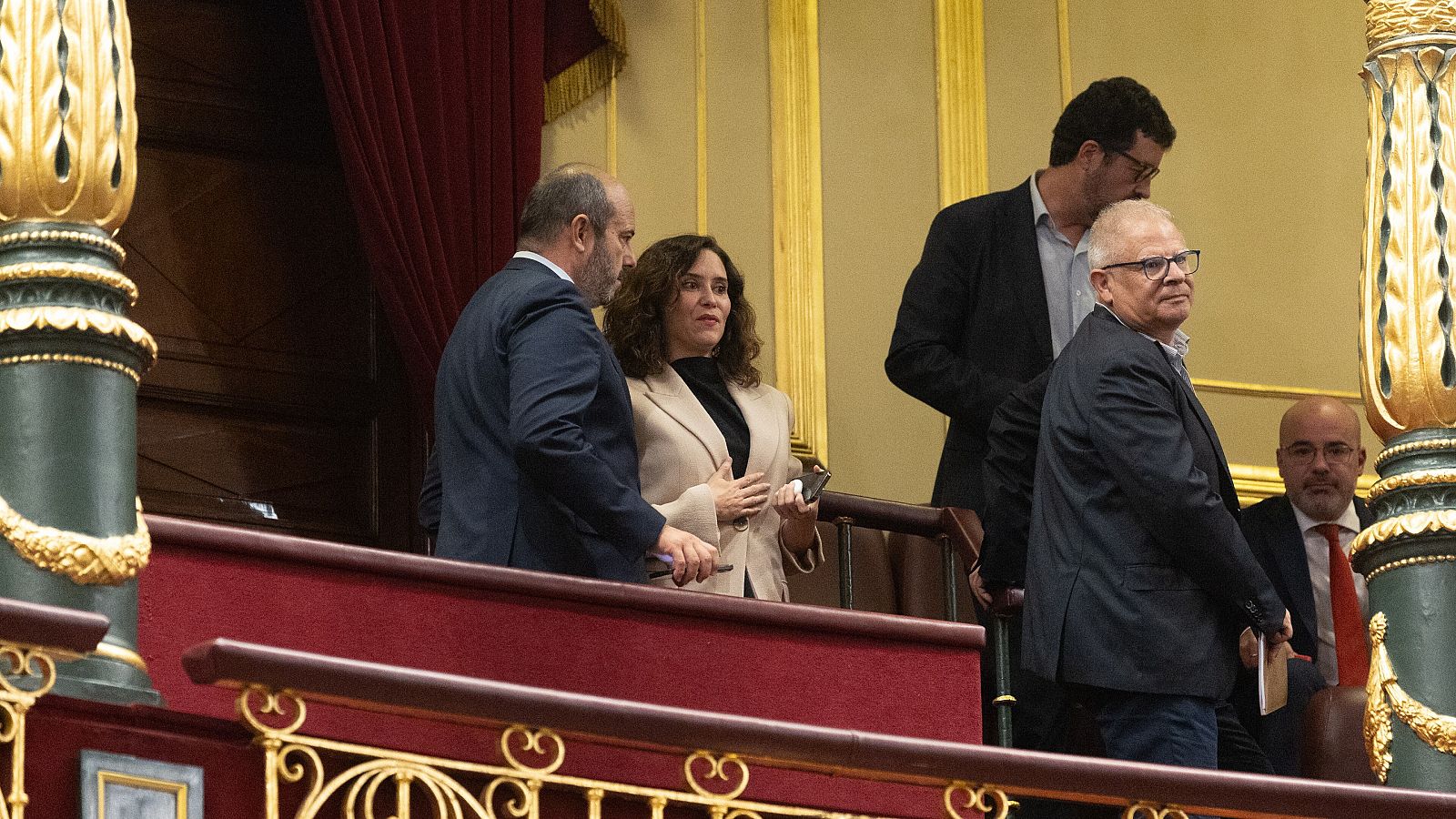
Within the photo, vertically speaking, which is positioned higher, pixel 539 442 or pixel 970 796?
pixel 539 442

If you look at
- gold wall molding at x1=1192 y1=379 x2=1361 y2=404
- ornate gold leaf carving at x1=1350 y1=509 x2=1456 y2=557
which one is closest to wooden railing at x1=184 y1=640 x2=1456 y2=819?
ornate gold leaf carving at x1=1350 y1=509 x2=1456 y2=557

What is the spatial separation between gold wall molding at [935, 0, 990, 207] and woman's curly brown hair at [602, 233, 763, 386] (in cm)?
250

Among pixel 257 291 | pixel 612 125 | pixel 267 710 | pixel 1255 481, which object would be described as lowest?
pixel 267 710

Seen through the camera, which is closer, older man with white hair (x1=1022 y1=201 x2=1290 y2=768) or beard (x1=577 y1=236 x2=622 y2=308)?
older man with white hair (x1=1022 y1=201 x2=1290 y2=768)

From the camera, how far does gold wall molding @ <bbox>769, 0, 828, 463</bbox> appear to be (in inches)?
303

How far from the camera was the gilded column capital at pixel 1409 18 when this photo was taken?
5230 millimetres

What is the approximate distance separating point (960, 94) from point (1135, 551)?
11.2 ft

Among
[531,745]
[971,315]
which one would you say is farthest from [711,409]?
[531,745]

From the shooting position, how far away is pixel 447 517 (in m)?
4.78

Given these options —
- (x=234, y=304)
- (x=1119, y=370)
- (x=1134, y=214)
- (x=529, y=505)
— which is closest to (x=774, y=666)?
(x=529, y=505)

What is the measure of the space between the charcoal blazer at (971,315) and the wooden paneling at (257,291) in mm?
1586

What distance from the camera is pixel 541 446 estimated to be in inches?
179

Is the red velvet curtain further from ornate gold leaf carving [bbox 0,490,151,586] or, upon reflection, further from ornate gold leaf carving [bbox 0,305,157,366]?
ornate gold leaf carving [bbox 0,490,151,586]

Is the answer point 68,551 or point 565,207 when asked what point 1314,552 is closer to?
point 565,207
